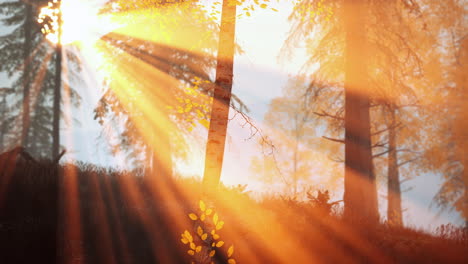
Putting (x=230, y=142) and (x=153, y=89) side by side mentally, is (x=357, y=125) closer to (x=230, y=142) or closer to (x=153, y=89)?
(x=230, y=142)

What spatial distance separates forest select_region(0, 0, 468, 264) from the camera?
559 centimetres

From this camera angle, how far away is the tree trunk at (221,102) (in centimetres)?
516

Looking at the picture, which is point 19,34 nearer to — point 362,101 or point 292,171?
point 292,171

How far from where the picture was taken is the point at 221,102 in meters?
5.28

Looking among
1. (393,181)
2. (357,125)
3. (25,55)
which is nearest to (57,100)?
(25,55)

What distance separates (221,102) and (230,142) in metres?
4.42

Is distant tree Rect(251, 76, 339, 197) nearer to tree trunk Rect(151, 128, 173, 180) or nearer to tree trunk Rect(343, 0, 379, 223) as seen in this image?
tree trunk Rect(151, 128, 173, 180)

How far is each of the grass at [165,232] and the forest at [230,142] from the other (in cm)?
3

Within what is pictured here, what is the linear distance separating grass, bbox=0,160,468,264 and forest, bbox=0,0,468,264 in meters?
0.03

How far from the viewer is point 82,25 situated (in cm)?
1594

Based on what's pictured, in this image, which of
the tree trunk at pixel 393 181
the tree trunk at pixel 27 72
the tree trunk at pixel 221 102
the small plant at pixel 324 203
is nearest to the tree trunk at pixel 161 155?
the small plant at pixel 324 203

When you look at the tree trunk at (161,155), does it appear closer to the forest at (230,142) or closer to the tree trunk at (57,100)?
the forest at (230,142)

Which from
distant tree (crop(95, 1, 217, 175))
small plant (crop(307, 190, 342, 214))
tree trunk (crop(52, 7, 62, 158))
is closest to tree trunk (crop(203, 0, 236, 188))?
small plant (crop(307, 190, 342, 214))

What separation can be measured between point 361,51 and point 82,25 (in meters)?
12.9
